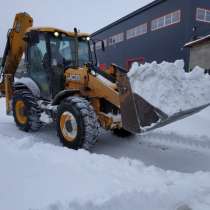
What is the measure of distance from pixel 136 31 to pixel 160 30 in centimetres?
337

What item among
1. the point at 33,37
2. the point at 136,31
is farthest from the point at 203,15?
the point at 33,37

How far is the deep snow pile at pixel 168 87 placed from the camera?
450 cm

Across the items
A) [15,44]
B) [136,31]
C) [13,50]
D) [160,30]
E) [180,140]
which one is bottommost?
[180,140]

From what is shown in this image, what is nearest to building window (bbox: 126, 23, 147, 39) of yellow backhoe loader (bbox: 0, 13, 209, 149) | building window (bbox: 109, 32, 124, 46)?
building window (bbox: 109, 32, 124, 46)

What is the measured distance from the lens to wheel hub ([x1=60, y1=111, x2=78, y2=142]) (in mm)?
4855

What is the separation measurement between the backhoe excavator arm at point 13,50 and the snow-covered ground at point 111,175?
2.20m

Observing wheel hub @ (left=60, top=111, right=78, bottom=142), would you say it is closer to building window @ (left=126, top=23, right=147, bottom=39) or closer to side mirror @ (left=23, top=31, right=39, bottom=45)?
side mirror @ (left=23, top=31, right=39, bottom=45)

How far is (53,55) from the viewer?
5715 millimetres

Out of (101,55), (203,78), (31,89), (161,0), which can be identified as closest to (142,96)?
(203,78)

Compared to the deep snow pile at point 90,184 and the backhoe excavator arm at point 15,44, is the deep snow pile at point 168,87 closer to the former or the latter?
the deep snow pile at point 90,184

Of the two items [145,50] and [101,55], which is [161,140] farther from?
[101,55]

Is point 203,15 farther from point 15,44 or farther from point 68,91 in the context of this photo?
point 68,91

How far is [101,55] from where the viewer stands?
2841cm

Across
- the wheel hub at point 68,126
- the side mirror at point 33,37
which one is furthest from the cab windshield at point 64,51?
the wheel hub at point 68,126
